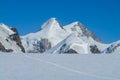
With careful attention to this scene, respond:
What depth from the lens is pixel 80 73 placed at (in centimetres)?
1410

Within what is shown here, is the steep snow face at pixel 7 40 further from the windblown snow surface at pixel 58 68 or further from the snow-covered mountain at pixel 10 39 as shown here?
the windblown snow surface at pixel 58 68

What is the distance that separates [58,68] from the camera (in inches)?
583

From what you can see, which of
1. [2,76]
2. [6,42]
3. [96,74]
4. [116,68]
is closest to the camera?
[2,76]

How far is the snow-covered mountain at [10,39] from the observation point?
11979 cm

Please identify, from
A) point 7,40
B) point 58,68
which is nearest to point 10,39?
point 7,40

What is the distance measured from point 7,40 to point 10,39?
15.9ft

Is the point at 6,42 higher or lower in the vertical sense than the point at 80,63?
higher

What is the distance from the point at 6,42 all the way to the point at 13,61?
107 m

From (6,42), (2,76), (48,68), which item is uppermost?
(6,42)

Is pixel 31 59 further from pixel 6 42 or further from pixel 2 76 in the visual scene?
pixel 6 42

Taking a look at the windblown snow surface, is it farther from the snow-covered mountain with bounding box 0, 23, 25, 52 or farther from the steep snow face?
the snow-covered mountain with bounding box 0, 23, 25, 52

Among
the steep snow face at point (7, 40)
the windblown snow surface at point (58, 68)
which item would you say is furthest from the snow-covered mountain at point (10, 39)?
the windblown snow surface at point (58, 68)

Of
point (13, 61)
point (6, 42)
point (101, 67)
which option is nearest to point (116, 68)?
point (101, 67)

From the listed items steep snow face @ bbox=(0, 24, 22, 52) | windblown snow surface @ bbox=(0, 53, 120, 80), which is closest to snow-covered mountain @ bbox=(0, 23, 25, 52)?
steep snow face @ bbox=(0, 24, 22, 52)
